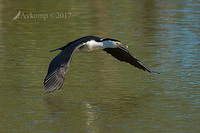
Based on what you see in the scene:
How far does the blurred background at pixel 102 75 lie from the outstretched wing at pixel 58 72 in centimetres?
49

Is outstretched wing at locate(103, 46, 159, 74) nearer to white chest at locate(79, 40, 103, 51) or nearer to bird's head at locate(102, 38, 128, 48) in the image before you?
bird's head at locate(102, 38, 128, 48)

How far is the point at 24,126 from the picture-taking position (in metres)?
8.38

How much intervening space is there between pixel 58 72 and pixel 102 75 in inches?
115

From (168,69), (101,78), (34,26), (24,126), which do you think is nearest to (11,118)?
(24,126)

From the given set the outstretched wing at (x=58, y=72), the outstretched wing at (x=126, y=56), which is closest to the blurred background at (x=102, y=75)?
the outstretched wing at (x=126, y=56)

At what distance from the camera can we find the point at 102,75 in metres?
12.0

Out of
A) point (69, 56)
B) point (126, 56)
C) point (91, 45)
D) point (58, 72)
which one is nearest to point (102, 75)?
point (126, 56)

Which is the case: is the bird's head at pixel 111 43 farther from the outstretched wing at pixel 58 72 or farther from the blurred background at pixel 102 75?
the outstretched wing at pixel 58 72

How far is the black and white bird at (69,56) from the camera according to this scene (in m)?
9.02

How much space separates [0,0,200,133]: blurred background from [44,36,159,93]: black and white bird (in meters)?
0.50

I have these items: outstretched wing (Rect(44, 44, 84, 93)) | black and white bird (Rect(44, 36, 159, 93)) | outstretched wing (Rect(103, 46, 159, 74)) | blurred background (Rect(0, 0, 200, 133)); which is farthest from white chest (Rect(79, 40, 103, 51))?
outstretched wing (Rect(44, 44, 84, 93))

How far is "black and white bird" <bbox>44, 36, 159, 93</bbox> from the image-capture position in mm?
9016

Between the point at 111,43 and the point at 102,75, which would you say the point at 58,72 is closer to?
the point at 111,43

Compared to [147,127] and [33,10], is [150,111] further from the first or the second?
[33,10]
